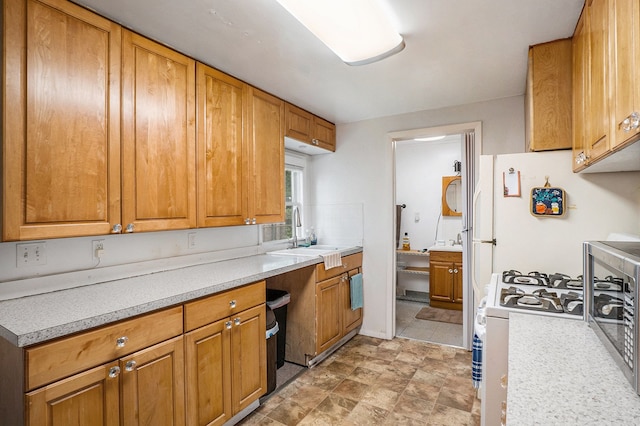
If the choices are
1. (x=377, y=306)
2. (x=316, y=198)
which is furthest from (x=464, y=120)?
(x=377, y=306)

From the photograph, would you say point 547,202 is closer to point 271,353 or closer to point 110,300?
point 271,353

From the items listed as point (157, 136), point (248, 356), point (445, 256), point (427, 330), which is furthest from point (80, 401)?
point (445, 256)

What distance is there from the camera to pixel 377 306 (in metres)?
3.38

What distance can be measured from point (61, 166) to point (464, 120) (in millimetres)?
2903

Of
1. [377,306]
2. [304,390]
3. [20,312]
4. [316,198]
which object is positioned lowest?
[304,390]

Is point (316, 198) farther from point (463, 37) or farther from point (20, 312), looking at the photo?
point (20, 312)

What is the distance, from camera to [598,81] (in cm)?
131

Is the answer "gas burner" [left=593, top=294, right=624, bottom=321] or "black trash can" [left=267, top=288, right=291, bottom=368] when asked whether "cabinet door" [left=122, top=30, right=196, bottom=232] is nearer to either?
"black trash can" [left=267, top=288, right=291, bottom=368]

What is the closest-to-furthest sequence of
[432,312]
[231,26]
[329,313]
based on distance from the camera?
A: [231,26] → [329,313] → [432,312]

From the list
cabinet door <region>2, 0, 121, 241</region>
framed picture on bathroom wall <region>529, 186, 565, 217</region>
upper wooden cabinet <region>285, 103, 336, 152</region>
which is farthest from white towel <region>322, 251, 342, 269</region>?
cabinet door <region>2, 0, 121, 241</region>

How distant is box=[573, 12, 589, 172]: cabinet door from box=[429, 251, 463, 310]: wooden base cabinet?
8.22ft

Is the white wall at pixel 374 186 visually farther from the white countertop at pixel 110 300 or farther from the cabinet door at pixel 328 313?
the white countertop at pixel 110 300

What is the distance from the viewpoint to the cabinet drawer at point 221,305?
1645 millimetres

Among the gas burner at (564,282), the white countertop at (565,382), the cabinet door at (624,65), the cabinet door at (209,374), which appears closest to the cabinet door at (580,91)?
the cabinet door at (624,65)
